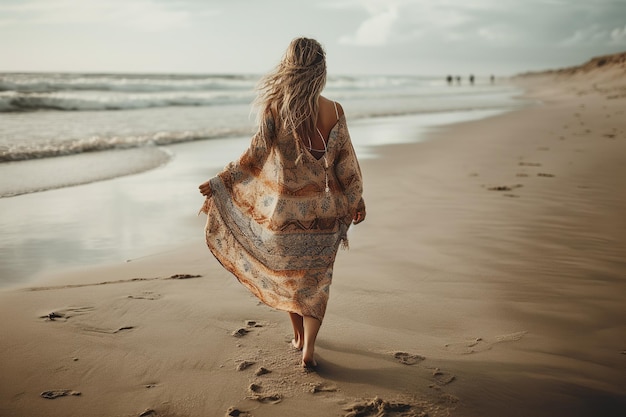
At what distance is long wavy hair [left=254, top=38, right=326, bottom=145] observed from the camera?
2938 millimetres

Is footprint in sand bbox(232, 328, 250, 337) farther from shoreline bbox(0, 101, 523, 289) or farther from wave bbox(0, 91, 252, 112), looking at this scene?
wave bbox(0, 91, 252, 112)

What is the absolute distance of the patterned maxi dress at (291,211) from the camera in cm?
306

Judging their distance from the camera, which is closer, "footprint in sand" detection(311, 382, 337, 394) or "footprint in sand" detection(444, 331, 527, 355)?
"footprint in sand" detection(311, 382, 337, 394)

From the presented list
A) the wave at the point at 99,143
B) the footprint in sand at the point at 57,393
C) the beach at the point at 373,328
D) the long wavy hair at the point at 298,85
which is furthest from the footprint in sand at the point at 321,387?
the wave at the point at 99,143

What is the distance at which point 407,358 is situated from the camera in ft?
10.6

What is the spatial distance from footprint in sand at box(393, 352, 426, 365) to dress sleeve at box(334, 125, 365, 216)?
950 millimetres

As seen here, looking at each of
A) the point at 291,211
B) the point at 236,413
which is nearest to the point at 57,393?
the point at 236,413

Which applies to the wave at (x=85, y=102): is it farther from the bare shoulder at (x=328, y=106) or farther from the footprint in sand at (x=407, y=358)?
the footprint in sand at (x=407, y=358)

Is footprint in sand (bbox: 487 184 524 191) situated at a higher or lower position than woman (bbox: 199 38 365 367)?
lower

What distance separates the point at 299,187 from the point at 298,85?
582 millimetres

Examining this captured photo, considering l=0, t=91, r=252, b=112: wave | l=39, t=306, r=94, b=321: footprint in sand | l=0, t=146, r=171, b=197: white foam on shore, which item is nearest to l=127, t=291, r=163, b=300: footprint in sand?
l=39, t=306, r=94, b=321: footprint in sand

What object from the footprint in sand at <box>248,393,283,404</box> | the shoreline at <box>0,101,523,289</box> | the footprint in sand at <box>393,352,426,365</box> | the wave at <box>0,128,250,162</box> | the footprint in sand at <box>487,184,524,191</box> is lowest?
the footprint in sand at <box>248,393,283,404</box>

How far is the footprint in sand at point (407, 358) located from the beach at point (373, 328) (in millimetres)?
13

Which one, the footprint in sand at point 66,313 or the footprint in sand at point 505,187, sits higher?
the footprint in sand at point 505,187
